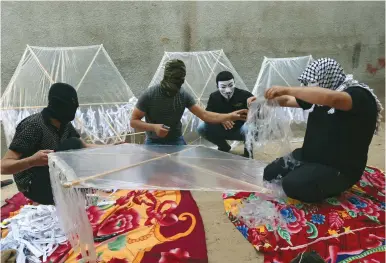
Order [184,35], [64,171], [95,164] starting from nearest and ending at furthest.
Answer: [64,171] < [95,164] < [184,35]

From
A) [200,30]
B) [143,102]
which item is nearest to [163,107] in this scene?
[143,102]

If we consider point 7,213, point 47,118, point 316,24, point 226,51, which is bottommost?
point 7,213

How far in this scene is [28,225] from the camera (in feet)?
7.06

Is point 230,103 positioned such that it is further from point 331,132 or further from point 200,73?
point 331,132

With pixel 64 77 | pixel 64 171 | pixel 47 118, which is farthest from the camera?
pixel 64 77

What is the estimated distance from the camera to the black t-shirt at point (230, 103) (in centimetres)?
364

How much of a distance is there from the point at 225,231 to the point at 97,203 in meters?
0.99

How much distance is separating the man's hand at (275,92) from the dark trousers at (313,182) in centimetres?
53

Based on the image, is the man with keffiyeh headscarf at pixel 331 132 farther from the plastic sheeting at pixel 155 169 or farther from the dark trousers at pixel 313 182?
the plastic sheeting at pixel 155 169

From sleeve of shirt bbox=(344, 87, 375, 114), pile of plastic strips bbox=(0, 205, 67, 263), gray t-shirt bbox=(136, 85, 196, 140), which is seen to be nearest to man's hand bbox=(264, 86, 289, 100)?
sleeve of shirt bbox=(344, 87, 375, 114)

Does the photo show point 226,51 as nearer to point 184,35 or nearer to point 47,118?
point 184,35

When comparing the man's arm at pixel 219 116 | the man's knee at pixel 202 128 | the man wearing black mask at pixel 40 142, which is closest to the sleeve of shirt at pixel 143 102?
the man's arm at pixel 219 116

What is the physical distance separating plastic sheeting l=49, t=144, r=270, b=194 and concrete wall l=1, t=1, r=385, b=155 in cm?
259

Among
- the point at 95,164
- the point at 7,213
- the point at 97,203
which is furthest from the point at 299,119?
the point at 7,213
